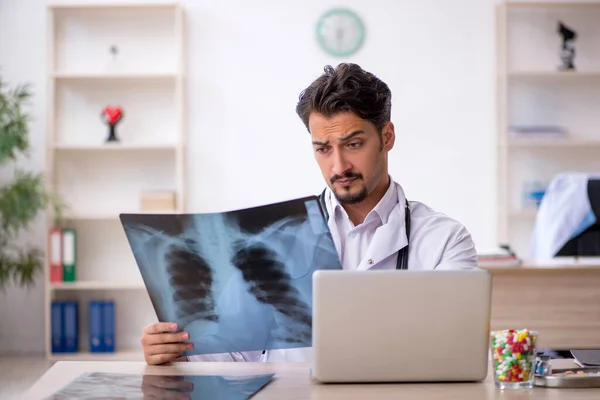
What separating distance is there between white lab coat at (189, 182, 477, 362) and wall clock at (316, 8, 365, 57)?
371cm

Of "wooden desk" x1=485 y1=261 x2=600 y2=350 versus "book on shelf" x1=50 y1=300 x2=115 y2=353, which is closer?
"wooden desk" x1=485 y1=261 x2=600 y2=350

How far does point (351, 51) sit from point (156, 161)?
1.45 m

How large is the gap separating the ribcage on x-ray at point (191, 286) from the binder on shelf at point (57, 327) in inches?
159

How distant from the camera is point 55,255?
Result: 18.7 ft

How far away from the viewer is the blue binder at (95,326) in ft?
18.8

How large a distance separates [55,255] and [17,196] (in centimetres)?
53

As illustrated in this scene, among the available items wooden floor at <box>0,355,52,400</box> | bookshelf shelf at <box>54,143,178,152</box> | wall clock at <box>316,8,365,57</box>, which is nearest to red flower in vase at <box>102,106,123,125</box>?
bookshelf shelf at <box>54,143,178,152</box>

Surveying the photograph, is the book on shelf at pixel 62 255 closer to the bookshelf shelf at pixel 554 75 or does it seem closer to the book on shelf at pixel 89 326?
the book on shelf at pixel 89 326

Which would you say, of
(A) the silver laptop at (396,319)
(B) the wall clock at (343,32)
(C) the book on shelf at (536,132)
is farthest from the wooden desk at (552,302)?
(B) the wall clock at (343,32)

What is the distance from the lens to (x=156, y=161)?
19.6ft

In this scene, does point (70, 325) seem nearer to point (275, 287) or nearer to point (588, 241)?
point (588, 241)

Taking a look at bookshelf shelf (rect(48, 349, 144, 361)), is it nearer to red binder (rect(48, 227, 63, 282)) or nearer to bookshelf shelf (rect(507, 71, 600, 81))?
red binder (rect(48, 227, 63, 282))

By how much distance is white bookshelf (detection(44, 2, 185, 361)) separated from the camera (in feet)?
19.4

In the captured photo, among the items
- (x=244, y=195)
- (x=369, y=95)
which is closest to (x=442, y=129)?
(x=244, y=195)
